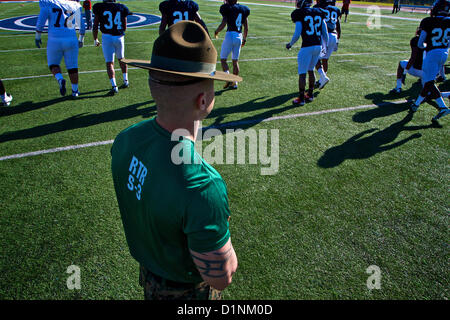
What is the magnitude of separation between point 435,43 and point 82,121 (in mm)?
7424

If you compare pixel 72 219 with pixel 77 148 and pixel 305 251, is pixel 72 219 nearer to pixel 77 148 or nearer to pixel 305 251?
pixel 77 148

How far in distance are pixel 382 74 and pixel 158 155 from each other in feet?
32.4

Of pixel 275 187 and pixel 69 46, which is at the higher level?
pixel 69 46

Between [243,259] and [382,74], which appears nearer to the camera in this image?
[243,259]

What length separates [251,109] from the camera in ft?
22.0

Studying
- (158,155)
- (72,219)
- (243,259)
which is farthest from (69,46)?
(158,155)

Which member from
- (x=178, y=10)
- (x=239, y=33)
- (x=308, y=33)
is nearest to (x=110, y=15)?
(x=178, y=10)

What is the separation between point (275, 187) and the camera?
4.15 m

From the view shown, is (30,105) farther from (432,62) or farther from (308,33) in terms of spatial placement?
(432,62)

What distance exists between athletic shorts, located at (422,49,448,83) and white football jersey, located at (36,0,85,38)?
25.5 feet

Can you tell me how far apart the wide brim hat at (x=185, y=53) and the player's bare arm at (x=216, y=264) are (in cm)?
78

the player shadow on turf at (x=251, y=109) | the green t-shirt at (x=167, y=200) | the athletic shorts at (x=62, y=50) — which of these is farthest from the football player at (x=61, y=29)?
the green t-shirt at (x=167, y=200)

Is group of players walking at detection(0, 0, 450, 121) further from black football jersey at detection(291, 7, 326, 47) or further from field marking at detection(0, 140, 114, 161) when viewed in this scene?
field marking at detection(0, 140, 114, 161)

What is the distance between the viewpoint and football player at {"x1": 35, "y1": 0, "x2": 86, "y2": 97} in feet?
20.7
